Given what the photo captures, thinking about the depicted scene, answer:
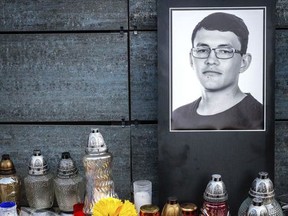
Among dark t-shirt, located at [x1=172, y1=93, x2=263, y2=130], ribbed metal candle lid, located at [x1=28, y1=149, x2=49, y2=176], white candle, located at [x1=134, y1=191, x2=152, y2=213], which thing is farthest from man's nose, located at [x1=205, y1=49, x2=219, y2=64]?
ribbed metal candle lid, located at [x1=28, y1=149, x2=49, y2=176]

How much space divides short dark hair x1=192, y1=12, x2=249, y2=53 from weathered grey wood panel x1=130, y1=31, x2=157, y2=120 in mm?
180

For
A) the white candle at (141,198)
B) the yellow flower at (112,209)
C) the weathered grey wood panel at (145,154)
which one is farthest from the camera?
the weathered grey wood panel at (145,154)

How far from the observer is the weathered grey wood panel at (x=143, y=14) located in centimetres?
140

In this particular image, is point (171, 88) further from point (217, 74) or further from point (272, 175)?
point (272, 175)

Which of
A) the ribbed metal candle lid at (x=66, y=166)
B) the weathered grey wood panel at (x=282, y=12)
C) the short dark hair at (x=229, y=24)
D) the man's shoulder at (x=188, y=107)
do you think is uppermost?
the weathered grey wood panel at (x=282, y=12)

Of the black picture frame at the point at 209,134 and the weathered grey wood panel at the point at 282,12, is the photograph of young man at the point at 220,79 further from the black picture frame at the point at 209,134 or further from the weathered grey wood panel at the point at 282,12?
the weathered grey wood panel at the point at 282,12

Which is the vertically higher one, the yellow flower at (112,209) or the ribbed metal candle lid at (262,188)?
the ribbed metal candle lid at (262,188)

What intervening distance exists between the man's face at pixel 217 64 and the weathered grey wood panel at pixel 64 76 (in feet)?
0.79

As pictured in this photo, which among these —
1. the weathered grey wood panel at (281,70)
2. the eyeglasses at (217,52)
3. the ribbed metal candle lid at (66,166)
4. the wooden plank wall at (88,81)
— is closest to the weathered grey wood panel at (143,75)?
the wooden plank wall at (88,81)

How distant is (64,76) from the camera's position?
1.44 metres

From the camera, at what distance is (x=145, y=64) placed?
4.66ft

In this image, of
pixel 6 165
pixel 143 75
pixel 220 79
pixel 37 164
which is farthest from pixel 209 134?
pixel 6 165

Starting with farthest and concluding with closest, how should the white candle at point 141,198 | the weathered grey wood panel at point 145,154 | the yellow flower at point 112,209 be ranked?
the weathered grey wood panel at point 145,154 < the white candle at point 141,198 < the yellow flower at point 112,209

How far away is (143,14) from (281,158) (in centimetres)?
64
